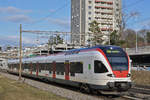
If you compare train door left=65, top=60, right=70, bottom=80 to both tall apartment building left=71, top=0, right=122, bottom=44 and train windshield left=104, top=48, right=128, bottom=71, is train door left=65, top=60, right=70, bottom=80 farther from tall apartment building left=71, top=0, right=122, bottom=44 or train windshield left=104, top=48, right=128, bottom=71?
tall apartment building left=71, top=0, right=122, bottom=44

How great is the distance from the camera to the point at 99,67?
15.3 m

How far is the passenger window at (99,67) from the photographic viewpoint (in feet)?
49.3

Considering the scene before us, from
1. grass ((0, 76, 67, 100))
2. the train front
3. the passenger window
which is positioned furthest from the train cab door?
grass ((0, 76, 67, 100))

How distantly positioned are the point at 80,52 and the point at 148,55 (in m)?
28.7

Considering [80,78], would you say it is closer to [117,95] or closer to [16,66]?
[117,95]

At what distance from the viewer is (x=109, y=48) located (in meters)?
15.8

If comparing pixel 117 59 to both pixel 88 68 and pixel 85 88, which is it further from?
pixel 85 88

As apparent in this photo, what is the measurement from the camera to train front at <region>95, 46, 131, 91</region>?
1476 centimetres

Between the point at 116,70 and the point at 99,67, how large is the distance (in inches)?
40.3

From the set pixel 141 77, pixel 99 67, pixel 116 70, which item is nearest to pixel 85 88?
pixel 99 67

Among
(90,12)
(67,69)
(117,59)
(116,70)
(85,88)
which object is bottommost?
(85,88)

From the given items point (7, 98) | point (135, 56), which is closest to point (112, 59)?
point (7, 98)

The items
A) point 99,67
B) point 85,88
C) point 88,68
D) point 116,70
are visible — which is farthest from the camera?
point 85,88

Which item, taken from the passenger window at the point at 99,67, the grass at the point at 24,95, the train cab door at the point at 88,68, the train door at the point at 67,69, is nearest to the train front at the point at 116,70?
the passenger window at the point at 99,67
